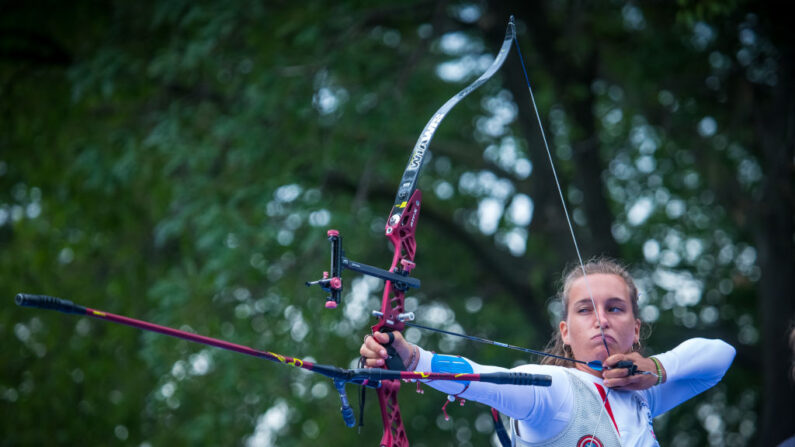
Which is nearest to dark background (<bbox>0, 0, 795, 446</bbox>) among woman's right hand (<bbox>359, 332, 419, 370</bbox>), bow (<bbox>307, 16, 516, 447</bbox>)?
bow (<bbox>307, 16, 516, 447</bbox>)

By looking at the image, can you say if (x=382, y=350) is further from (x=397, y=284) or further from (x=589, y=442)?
(x=589, y=442)

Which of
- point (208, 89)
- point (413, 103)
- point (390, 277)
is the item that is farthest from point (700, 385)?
point (208, 89)

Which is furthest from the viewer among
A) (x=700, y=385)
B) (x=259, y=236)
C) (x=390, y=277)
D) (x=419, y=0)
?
(x=419, y=0)

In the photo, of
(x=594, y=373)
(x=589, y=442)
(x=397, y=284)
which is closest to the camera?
(x=589, y=442)

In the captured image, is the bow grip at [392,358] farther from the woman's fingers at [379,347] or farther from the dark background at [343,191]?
the dark background at [343,191]

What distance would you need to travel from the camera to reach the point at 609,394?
3.07m

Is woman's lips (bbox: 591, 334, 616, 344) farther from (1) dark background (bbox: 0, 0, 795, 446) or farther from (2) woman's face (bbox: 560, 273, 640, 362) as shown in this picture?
(1) dark background (bbox: 0, 0, 795, 446)

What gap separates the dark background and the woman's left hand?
12.2 feet

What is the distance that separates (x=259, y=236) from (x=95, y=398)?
14.3 ft

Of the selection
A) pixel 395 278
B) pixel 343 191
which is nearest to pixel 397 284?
pixel 395 278

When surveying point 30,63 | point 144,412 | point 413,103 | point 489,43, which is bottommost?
point 144,412

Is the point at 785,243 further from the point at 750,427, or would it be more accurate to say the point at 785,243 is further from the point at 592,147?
the point at 750,427

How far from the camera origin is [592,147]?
8.48 meters

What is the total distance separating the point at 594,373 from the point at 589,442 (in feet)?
1.05
